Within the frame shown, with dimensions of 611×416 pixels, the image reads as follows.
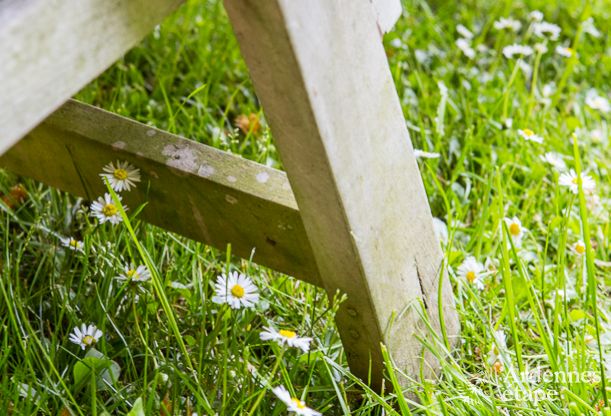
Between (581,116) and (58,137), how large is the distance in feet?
5.24

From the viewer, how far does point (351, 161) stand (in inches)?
48.4

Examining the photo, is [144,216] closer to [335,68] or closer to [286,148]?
[286,148]

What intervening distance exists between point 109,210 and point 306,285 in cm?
46

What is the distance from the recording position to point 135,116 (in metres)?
2.28

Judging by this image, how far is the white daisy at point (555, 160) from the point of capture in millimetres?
1893

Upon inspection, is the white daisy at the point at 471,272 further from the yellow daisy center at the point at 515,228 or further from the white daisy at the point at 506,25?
the white daisy at the point at 506,25

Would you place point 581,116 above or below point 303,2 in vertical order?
below

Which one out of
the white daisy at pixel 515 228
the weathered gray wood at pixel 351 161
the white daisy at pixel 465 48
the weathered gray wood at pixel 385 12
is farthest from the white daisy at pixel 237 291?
the white daisy at pixel 465 48

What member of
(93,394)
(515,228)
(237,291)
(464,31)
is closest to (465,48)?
(464,31)

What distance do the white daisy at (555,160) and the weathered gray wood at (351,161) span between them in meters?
0.50

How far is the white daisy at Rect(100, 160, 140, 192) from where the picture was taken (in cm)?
Result: 147

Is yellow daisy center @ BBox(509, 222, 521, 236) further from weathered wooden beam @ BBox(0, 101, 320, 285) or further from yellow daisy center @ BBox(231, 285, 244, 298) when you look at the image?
yellow daisy center @ BBox(231, 285, 244, 298)

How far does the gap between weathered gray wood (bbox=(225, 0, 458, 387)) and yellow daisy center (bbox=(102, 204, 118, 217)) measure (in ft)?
1.28

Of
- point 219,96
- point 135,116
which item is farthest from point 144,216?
point 219,96
